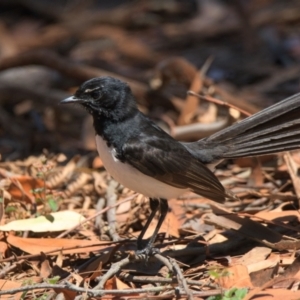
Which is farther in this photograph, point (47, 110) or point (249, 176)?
point (47, 110)

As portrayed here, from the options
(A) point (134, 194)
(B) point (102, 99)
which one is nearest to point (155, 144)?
(B) point (102, 99)

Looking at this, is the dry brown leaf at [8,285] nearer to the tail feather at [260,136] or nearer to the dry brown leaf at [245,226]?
the dry brown leaf at [245,226]

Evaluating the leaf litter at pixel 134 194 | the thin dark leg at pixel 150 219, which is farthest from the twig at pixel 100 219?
the thin dark leg at pixel 150 219

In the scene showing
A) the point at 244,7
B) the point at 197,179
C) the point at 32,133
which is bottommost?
the point at 32,133

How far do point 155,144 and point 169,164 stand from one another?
17 cm

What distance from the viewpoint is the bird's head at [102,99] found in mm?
5086

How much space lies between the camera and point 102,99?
5.10 meters

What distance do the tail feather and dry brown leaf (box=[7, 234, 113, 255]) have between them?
977mm

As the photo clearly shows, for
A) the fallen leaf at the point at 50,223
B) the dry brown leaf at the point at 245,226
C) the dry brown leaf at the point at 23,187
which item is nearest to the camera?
the dry brown leaf at the point at 245,226

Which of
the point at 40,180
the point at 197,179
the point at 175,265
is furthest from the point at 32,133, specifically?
the point at 175,265

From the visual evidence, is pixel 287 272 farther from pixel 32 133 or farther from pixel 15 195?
pixel 32 133

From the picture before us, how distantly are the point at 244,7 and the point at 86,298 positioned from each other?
6218 millimetres

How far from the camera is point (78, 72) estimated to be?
7.96 meters

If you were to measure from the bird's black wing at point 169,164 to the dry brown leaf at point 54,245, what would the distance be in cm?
60
